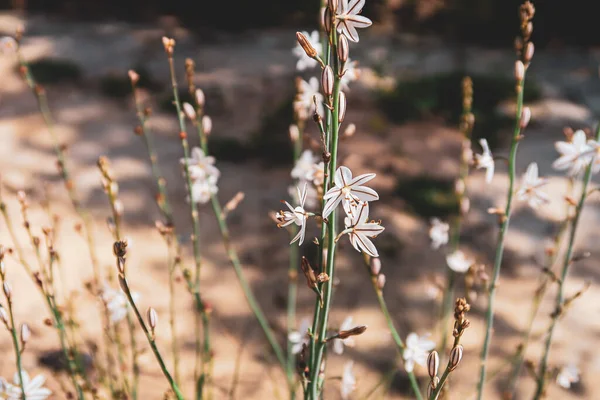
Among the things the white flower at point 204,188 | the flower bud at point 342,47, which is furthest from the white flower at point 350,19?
the white flower at point 204,188

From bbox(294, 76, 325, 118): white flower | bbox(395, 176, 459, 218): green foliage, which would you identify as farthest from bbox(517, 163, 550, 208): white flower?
bbox(395, 176, 459, 218): green foliage

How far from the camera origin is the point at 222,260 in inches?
117

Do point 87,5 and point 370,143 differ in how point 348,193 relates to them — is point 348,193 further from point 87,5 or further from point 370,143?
point 87,5

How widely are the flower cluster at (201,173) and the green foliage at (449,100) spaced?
3.06 meters

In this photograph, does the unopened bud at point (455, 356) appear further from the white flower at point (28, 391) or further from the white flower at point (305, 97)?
the white flower at point (28, 391)

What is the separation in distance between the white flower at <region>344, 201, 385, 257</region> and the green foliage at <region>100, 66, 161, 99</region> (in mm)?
4141

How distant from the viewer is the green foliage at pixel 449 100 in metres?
4.30

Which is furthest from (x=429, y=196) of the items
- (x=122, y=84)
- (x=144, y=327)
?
(x=122, y=84)

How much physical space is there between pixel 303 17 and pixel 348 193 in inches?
239

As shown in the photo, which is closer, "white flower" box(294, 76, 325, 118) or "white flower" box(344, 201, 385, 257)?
"white flower" box(344, 201, 385, 257)

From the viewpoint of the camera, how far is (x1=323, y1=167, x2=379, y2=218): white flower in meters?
0.87

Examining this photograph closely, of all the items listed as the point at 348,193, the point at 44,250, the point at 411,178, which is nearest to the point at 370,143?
the point at 411,178

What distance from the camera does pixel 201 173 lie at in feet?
4.90

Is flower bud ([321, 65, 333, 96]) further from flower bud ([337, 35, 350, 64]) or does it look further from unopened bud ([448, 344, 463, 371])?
unopened bud ([448, 344, 463, 371])
